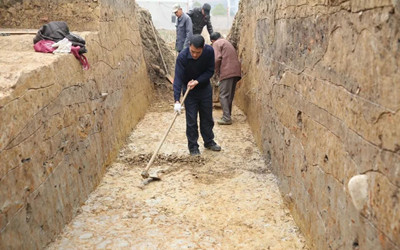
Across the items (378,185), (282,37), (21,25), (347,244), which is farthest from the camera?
(21,25)

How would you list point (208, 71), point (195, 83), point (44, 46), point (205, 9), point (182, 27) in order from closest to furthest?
point (44, 46) → point (195, 83) → point (208, 71) → point (182, 27) → point (205, 9)

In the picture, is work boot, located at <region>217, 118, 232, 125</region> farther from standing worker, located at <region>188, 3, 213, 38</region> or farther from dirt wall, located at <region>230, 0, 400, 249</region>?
standing worker, located at <region>188, 3, 213, 38</region>

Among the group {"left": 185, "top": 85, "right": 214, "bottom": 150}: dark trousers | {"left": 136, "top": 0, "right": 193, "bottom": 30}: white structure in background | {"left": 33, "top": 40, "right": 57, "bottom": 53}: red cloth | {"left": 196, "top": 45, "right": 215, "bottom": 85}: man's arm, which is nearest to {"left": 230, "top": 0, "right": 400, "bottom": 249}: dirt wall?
{"left": 196, "top": 45, "right": 215, "bottom": 85}: man's arm

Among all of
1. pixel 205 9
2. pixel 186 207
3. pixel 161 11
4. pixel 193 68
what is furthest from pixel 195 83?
→ pixel 161 11

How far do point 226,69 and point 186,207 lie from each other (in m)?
3.52

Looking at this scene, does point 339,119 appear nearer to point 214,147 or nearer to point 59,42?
point 59,42

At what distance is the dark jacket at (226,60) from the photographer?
6.85m

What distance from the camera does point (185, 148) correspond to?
5.68m

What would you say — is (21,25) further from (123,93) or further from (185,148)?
(185,148)

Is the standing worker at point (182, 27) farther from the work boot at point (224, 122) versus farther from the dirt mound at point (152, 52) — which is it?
the work boot at point (224, 122)

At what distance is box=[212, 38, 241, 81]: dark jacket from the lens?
6.85 m

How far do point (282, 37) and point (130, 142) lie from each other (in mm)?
2846

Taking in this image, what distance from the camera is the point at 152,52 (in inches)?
352

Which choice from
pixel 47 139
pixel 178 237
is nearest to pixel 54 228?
pixel 47 139
